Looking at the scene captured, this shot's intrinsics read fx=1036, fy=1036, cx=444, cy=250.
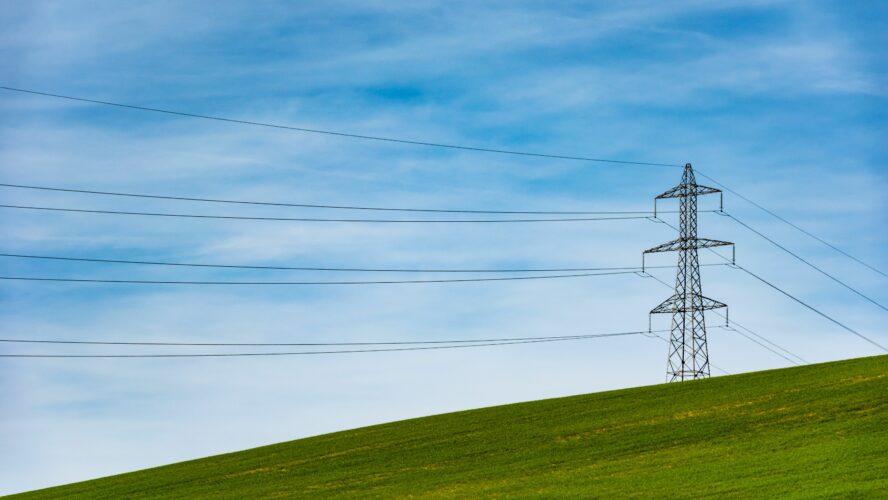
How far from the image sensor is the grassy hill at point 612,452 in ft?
93.8

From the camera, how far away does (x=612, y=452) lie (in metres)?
34.5

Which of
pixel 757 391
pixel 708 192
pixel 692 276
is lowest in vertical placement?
pixel 757 391

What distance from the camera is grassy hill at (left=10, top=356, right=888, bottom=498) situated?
28594 millimetres

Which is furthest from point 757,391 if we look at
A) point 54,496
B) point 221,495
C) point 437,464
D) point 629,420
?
point 54,496

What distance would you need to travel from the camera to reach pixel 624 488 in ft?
93.0

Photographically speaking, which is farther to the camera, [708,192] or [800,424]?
[708,192]

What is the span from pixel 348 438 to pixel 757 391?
17338 mm

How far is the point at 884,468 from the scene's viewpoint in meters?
27.1

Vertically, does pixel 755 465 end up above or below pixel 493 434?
below

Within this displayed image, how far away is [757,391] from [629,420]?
224 inches

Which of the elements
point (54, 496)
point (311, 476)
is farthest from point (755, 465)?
point (54, 496)


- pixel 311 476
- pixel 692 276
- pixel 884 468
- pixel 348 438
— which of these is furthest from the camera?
pixel 692 276

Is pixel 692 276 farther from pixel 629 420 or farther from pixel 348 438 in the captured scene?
pixel 348 438

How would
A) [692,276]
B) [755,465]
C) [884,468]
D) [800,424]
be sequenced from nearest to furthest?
[884,468], [755,465], [800,424], [692,276]
